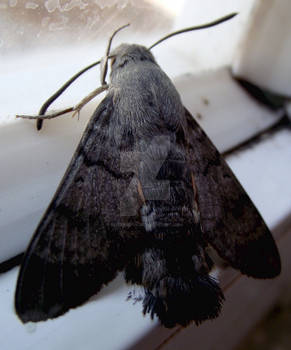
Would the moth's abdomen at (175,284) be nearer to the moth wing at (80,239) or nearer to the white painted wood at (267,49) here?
the moth wing at (80,239)

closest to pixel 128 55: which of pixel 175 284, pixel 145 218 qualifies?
pixel 145 218

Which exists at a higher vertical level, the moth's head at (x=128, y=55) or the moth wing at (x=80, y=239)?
the moth's head at (x=128, y=55)

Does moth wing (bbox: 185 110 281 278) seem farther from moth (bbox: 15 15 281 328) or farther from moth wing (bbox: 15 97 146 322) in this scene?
moth wing (bbox: 15 97 146 322)

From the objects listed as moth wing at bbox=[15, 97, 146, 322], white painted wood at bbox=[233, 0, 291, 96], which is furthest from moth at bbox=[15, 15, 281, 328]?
white painted wood at bbox=[233, 0, 291, 96]

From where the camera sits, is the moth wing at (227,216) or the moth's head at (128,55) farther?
the moth's head at (128,55)

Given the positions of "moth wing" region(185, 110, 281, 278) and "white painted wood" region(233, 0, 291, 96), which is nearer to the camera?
"moth wing" region(185, 110, 281, 278)

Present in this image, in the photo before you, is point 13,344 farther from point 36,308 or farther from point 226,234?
point 226,234

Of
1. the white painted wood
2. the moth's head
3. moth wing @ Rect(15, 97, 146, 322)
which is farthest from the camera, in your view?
the white painted wood

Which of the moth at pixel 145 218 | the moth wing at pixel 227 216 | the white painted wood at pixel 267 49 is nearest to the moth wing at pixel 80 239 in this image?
the moth at pixel 145 218

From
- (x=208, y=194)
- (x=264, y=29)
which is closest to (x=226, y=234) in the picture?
(x=208, y=194)
